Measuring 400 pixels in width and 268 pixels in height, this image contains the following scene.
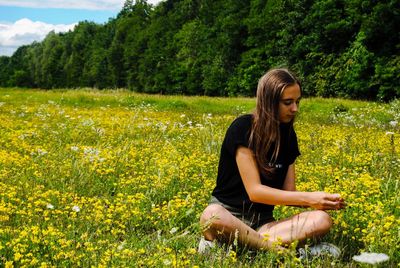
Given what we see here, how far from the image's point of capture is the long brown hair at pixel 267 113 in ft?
13.1

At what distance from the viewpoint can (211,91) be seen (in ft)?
162

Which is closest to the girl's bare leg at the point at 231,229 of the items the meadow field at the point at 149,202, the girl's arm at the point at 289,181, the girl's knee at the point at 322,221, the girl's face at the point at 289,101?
the meadow field at the point at 149,202

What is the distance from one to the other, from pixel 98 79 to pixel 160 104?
63.0m

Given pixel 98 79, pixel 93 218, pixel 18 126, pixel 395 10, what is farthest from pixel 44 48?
pixel 93 218

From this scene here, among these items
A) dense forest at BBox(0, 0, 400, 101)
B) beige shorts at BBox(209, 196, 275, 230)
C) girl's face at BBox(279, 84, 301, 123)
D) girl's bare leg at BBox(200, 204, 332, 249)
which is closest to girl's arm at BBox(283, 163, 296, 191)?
beige shorts at BBox(209, 196, 275, 230)

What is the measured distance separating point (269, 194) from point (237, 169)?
1.44 feet

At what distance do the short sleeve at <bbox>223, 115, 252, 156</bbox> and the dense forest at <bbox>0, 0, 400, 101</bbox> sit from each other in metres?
9.25

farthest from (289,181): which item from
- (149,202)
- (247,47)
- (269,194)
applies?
(247,47)

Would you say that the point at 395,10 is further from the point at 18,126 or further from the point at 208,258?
the point at 208,258

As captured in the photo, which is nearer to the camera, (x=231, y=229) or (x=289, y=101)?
(x=231, y=229)

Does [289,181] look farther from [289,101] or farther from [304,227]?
[289,101]

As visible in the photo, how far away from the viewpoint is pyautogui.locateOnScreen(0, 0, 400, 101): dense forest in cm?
3072

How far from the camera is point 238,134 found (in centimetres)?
410

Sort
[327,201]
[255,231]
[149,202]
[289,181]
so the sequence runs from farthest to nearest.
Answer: [149,202]
[289,181]
[255,231]
[327,201]
